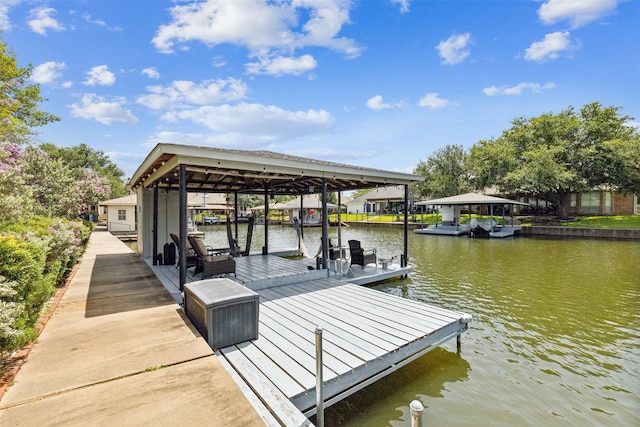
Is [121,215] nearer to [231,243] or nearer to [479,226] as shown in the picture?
[231,243]

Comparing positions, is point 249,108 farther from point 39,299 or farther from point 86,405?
point 86,405

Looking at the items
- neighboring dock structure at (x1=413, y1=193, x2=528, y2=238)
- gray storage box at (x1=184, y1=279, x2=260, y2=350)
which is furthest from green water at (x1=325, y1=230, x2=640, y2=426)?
neighboring dock structure at (x1=413, y1=193, x2=528, y2=238)

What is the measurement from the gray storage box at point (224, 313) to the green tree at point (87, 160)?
106 feet

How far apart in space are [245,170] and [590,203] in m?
36.0

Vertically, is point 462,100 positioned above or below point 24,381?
above

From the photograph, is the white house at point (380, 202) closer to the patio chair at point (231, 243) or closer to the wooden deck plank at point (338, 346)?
the patio chair at point (231, 243)

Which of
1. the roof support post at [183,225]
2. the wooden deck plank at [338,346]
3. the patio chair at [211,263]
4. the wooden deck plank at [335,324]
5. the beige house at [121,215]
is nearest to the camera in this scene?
the wooden deck plank at [338,346]

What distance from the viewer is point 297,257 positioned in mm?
12281

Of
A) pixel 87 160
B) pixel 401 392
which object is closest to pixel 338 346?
pixel 401 392

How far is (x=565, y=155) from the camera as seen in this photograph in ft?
82.7

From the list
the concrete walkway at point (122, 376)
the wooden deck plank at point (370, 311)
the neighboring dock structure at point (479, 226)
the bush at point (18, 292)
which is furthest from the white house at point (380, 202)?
the bush at point (18, 292)

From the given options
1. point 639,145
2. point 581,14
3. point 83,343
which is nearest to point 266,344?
point 83,343

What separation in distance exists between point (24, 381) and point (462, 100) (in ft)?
50.9

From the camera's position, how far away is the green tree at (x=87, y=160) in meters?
34.3
